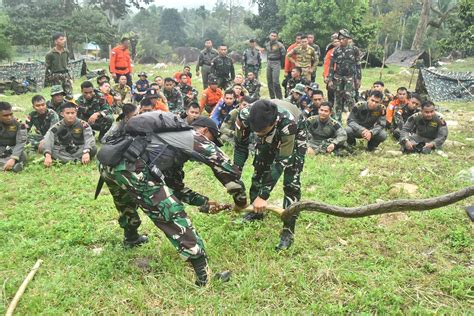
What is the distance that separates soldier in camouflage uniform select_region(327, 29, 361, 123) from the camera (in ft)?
26.6

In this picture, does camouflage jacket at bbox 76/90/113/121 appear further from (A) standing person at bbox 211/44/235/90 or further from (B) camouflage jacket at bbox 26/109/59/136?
(A) standing person at bbox 211/44/235/90

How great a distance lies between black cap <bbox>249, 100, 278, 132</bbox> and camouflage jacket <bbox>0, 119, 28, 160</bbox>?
449cm

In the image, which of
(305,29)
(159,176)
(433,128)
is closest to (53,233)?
(159,176)

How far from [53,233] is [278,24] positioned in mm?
23316

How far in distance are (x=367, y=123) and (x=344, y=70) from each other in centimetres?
175

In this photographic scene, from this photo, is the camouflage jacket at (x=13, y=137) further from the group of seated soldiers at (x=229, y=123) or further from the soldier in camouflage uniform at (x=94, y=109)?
the soldier in camouflage uniform at (x=94, y=109)

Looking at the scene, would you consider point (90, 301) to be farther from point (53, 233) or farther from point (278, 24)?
point (278, 24)

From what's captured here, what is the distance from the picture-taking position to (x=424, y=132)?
6.62m

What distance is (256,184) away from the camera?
4.03 metres

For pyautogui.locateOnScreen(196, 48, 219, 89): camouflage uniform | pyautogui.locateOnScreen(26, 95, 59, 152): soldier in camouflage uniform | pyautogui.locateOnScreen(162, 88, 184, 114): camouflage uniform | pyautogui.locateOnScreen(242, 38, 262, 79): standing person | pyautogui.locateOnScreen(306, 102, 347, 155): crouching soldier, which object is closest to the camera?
pyautogui.locateOnScreen(306, 102, 347, 155): crouching soldier

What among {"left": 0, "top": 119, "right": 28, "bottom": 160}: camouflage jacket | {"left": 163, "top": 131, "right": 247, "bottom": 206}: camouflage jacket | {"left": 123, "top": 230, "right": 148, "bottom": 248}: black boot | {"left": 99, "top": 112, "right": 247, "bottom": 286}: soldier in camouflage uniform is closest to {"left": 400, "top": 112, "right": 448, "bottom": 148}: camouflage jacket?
{"left": 163, "top": 131, "right": 247, "bottom": 206}: camouflage jacket

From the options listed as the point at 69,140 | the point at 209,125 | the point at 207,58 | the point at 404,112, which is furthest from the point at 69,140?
the point at 404,112

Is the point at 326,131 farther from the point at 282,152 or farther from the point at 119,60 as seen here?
the point at 119,60

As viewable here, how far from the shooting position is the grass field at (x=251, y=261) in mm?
2891
